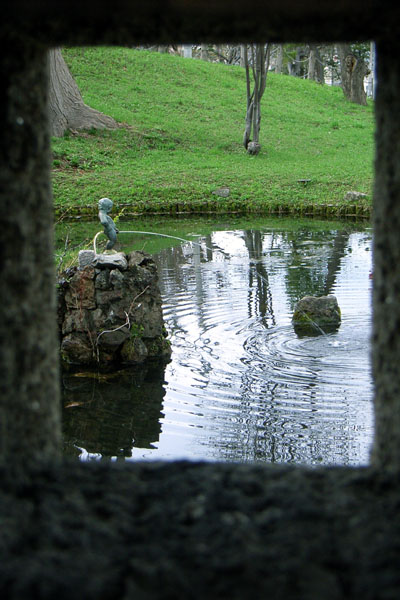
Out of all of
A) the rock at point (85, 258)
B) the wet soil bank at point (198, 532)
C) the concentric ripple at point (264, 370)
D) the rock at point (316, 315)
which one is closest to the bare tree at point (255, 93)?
the concentric ripple at point (264, 370)

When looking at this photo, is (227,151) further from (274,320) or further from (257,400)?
(257,400)

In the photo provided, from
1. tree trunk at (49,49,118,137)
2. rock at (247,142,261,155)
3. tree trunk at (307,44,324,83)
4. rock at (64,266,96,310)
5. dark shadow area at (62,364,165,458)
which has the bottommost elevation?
dark shadow area at (62,364,165,458)

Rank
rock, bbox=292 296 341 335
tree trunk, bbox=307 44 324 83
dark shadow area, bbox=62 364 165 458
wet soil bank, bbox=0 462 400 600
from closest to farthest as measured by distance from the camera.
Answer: wet soil bank, bbox=0 462 400 600, dark shadow area, bbox=62 364 165 458, rock, bbox=292 296 341 335, tree trunk, bbox=307 44 324 83

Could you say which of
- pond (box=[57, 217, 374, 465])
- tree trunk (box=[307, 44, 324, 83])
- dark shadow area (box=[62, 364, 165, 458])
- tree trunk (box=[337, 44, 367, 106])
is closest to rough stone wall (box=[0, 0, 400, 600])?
pond (box=[57, 217, 374, 465])

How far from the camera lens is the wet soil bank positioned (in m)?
1.34

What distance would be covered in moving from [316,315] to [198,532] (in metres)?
7.20

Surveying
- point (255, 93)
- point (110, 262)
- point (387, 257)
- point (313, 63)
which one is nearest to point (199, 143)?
point (255, 93)

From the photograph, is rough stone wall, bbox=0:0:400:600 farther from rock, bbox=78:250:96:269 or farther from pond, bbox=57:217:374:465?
rock, bbox=78:250:96:269

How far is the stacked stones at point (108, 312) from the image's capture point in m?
7.48

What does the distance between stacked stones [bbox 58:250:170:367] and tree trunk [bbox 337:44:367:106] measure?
1150 inches

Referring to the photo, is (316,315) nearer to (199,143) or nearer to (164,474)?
(164,474)

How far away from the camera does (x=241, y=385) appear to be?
263 inches

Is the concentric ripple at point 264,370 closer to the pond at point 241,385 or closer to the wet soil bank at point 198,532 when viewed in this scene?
the pond at point 241,385

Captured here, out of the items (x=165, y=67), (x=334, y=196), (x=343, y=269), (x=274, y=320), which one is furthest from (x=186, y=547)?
(x=165, y=67)
